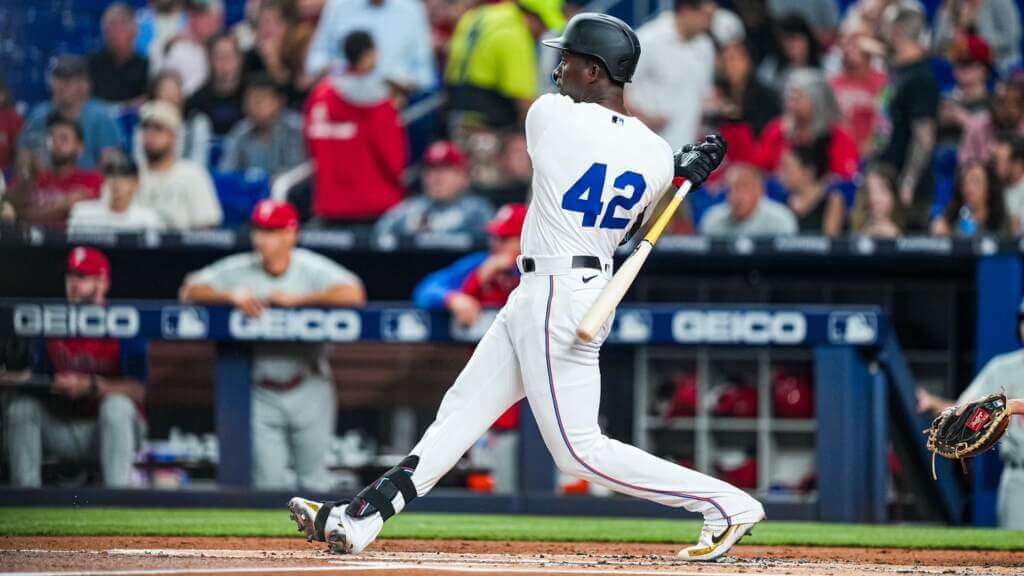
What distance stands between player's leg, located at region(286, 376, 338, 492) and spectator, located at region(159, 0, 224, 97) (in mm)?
3337

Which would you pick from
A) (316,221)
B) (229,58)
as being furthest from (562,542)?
(229,58)

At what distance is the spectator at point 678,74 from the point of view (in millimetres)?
9289

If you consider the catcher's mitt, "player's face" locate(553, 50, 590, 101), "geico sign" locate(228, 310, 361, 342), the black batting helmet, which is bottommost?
the catcher's mitt

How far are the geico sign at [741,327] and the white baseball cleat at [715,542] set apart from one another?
2475mm

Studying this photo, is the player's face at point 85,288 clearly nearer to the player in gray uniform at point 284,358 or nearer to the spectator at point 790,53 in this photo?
the player in gray uniform at point 284,358

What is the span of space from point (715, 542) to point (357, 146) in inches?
198

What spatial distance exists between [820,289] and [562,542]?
3615mm

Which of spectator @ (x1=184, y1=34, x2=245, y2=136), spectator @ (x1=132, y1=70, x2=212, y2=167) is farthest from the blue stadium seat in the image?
spectator @ (x1=184, y1=34, x2=245, y2=136)

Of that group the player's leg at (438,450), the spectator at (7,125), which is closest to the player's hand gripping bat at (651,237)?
the player's leg at (438,450)

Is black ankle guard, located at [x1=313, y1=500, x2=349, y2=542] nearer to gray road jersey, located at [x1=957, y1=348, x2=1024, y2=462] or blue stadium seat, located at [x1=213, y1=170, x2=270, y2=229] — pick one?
gray road jersey, located at [x1=957, y1=348, x2=1024, y2=462]

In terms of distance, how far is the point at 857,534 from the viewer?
20.1 ft

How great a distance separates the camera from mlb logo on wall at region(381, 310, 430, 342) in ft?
23.2

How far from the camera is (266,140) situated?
940 cm

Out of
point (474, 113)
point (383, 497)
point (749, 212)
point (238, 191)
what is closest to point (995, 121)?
point (749, 212)
